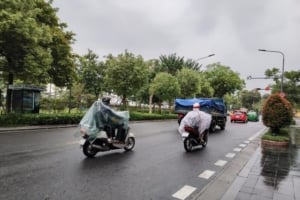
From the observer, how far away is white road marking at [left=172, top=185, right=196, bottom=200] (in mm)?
4501

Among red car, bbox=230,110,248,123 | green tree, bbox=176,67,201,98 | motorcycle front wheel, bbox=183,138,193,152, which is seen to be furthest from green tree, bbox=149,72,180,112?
motorcycle front wheel, bbox=183,138,193,152

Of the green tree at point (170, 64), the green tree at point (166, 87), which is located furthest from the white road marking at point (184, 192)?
the green tree at point (170, 64)

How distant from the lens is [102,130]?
301 inches

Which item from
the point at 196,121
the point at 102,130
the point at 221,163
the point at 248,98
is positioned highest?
the point at 248,98

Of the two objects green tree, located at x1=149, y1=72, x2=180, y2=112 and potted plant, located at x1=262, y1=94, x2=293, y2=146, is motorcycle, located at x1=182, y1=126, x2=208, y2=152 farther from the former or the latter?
green tree, located at x1=149, y1=72, x2=180, y2=112

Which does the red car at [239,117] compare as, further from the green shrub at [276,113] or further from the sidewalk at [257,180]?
the sidewalk at [257,180]

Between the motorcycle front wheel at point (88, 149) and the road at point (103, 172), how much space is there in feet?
0.62

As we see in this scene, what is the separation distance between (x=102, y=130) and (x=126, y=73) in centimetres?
1760

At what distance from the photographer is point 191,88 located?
115ft

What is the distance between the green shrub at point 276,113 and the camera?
11242 mm

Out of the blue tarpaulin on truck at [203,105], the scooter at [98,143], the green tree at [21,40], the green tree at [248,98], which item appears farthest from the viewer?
the green tree at [248,98]

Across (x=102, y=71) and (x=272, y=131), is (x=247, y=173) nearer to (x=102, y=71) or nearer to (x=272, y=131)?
(x=272, y=131)

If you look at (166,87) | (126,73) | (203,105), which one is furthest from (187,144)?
(166,87)

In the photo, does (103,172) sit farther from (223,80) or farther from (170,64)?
(223,80)
